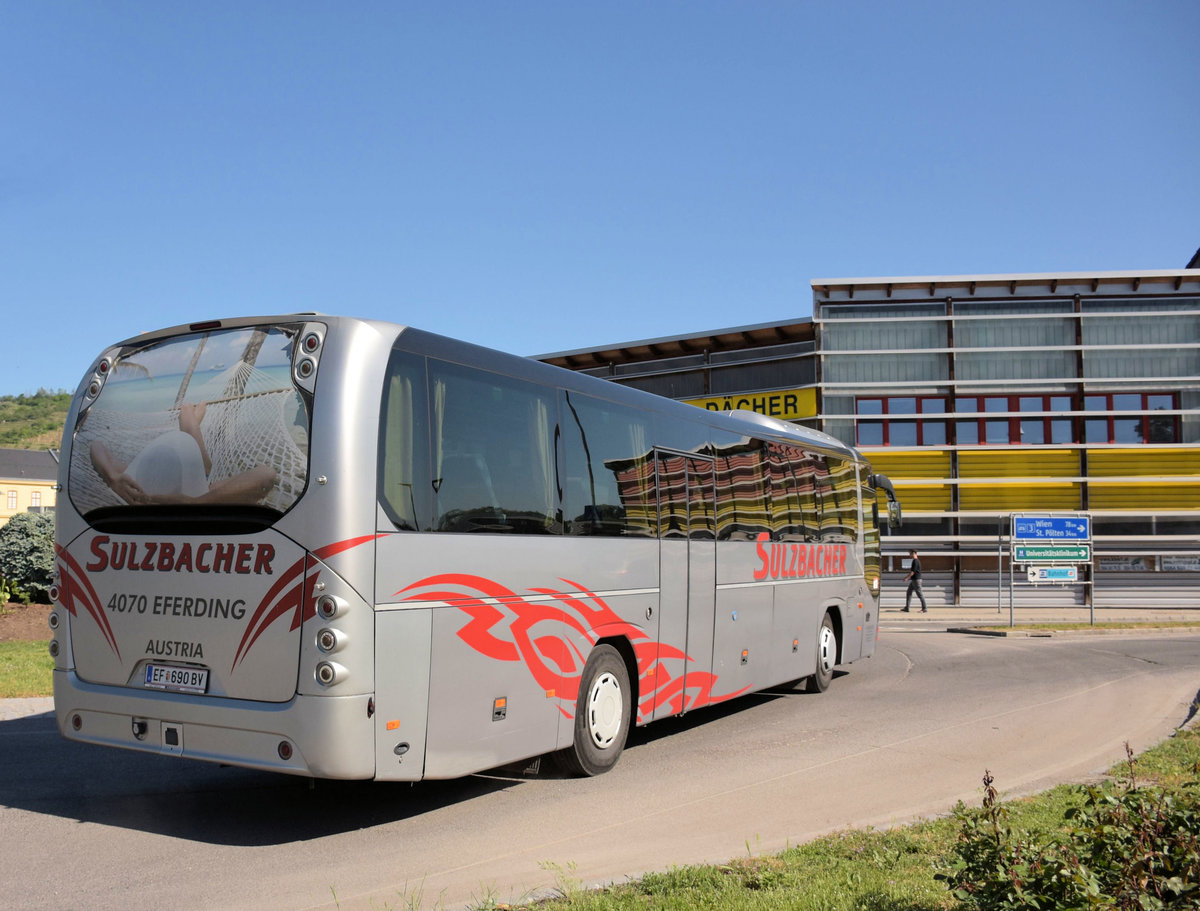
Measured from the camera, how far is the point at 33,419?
14400 cm

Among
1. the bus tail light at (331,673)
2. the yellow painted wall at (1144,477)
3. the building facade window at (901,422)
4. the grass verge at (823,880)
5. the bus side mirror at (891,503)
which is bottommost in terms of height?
the grass verge at (823,880)

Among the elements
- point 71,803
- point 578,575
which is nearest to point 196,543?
point 71,803

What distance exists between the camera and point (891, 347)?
31094 mm

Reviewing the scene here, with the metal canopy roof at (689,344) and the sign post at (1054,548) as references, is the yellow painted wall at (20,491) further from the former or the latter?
the sign post at (1054,548)

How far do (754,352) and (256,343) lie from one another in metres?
27.1

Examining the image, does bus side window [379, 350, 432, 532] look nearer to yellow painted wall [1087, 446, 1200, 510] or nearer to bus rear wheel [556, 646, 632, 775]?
bus rear wheel [556, 646, 632, 775]

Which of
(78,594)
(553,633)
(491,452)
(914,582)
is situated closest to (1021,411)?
(914,582)

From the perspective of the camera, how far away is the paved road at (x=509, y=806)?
575 cm

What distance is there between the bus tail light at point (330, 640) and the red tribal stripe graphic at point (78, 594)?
169 cm

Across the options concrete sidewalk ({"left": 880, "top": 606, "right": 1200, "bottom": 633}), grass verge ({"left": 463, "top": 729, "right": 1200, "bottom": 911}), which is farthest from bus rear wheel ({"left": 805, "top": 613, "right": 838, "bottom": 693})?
concrete sidewalk ({"left": 880, "top": 606, "right": 1200, "bottom": 633})

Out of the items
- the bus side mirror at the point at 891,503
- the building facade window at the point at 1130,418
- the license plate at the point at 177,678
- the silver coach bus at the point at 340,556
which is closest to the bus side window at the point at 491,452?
the silver coach bus at the point at 340,556

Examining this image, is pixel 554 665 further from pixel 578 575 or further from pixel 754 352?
pixel 754 352

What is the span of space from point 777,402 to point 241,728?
26752 millimetres

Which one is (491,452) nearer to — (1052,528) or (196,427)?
(196,427)
